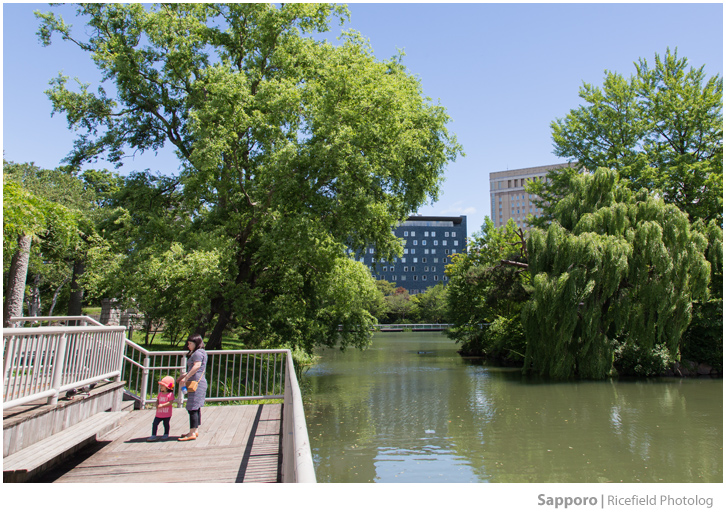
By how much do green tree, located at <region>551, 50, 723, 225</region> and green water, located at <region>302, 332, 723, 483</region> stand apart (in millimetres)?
10318

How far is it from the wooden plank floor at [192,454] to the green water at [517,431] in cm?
253

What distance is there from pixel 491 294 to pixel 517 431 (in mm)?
16922

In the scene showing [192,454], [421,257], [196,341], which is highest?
[421,257]

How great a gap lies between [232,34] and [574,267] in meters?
16.4

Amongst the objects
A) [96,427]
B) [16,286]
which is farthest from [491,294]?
[96,427]

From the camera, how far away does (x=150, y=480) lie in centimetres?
524

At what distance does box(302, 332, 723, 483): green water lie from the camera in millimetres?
9383

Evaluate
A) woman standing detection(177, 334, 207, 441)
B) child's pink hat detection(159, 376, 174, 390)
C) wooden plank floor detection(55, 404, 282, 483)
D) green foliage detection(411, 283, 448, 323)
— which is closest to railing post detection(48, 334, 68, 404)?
wooden plank floor detection(55, 404, 282, 483)

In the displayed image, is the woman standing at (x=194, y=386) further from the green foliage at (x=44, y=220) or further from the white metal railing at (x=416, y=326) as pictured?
the white metal railing at (x=416, y=326)

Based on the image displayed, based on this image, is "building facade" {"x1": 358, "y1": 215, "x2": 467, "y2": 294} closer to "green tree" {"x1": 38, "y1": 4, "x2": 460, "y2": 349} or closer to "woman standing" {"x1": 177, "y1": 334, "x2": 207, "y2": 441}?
"green tree" {"x1": 38, "y1": 4, "x2": 460, "y2": 349}

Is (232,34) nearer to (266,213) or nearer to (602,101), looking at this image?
(266,213)

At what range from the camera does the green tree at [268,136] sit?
17328mm

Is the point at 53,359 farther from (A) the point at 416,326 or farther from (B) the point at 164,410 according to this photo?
(A) the point at 416,326

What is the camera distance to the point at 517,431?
12.6 m
